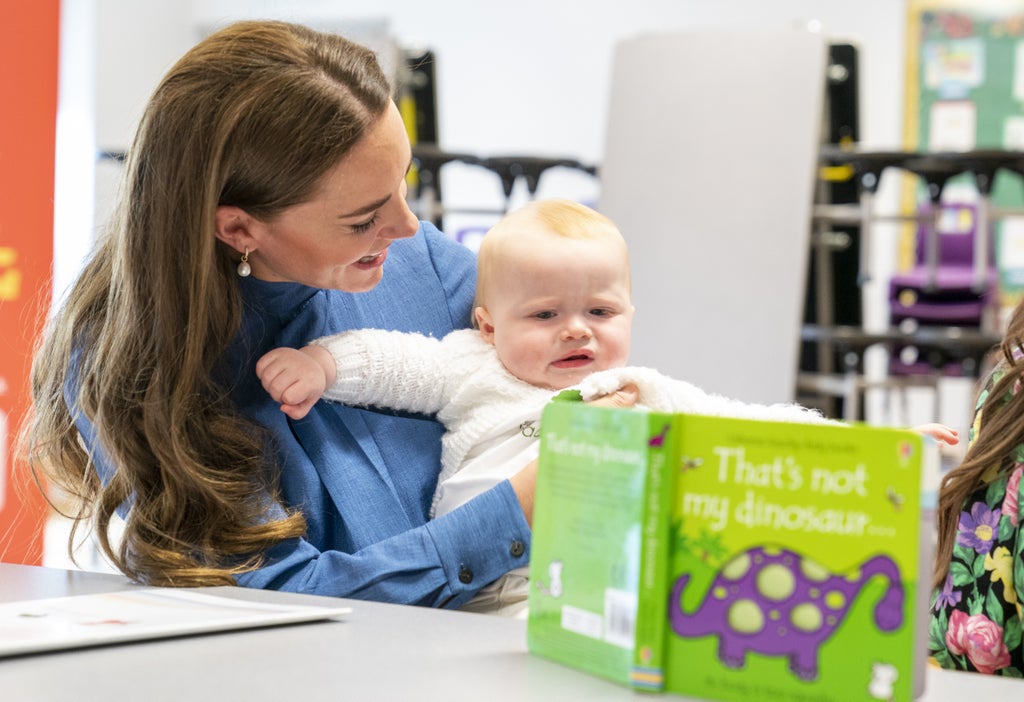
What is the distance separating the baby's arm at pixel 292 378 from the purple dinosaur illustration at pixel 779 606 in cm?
71

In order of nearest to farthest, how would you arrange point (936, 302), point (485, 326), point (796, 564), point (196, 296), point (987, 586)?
point (796, 564)
point (987, 586)
point (196, 296)
point (485, 326)
point (936, 302)

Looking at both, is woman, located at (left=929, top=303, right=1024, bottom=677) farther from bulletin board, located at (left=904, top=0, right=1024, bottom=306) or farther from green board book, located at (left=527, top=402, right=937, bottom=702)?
bulletin board, located at (left=904, top=0, right=1024, bottom=306)

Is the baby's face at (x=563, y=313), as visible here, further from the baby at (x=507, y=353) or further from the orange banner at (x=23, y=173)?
the orange banner at (x=23, y=173)

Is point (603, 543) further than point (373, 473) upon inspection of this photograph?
No

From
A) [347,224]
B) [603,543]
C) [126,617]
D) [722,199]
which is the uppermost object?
[722,199]

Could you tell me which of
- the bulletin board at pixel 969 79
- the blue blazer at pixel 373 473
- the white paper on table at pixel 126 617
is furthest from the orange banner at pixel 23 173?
the bulletin board at pixel 969 79

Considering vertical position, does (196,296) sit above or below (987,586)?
above

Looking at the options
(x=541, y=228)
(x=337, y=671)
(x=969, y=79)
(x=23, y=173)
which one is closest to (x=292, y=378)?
(x=541, y=228)

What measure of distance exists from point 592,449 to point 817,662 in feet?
0.73

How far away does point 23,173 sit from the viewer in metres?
3.09

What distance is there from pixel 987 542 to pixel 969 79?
6952 mm

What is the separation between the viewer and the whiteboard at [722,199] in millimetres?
4570

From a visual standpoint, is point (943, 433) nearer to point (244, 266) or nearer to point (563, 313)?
point (563, 313)

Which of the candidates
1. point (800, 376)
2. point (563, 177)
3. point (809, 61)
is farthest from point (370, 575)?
point (563, 177)
